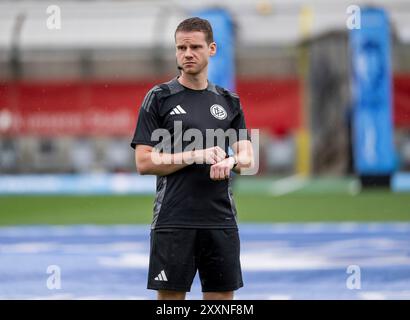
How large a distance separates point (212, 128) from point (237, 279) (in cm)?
95

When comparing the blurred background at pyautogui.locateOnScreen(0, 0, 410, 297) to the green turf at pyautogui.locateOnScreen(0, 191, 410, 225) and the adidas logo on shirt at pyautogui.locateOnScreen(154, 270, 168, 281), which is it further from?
the adidas logo on shirt at pyautogui.locateOnScreen(154, 270, 168, 281)

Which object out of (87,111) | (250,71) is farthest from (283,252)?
(250,71)

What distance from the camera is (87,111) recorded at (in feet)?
81.5

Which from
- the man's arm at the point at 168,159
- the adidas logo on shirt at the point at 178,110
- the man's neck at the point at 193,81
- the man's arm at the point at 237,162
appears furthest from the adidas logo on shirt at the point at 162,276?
the man's neck at the point at 193,81

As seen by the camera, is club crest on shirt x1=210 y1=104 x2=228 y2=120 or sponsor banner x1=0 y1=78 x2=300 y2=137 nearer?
club crest on shirt x1=210 y1=104 x2=228 y2=120

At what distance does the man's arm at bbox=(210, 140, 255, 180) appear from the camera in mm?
5719

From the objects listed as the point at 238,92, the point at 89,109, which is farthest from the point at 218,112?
the point at 89,109

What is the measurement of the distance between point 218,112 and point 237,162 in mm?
337

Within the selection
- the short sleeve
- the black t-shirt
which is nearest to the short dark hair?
the black t-shirt

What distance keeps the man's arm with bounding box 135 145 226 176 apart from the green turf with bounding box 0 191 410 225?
10666mm

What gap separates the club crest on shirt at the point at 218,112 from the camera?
19.7 ft

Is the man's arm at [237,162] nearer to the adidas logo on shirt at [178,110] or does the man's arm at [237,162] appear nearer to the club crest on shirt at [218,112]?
the club crest on shirt at [218,112]

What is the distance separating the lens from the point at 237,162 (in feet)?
19.6
